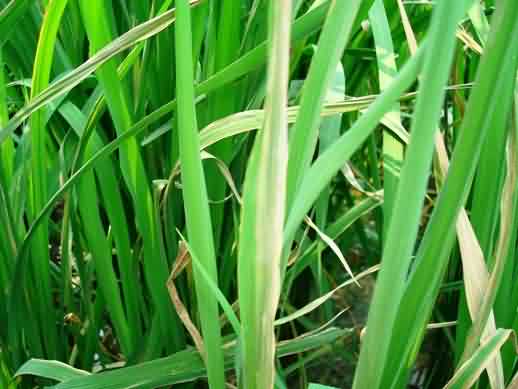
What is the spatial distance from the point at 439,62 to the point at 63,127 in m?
0.44

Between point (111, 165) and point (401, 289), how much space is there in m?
0.29

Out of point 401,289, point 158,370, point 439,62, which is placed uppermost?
point 439,62

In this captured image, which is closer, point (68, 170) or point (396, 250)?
point (396, 250)

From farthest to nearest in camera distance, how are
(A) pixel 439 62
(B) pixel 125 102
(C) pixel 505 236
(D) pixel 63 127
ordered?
(D) pixel 63 127, (B) pixel 125 102, (C) pixel 505 236, (A) pixel 439 62

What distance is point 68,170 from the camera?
0.61 m

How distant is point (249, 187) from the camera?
372mm

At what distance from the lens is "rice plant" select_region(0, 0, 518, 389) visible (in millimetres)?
348

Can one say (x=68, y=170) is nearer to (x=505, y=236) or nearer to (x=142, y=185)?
(x=142, y=185)

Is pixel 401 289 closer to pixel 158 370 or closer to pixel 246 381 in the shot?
pixel 246 381

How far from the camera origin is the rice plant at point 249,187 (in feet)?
1.14

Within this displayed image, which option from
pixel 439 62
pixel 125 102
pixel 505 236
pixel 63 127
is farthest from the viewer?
pixel 63 127

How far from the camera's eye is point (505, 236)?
17.1 inches

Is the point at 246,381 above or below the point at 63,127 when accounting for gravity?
below

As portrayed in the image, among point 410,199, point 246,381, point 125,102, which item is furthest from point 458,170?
point 125,102
